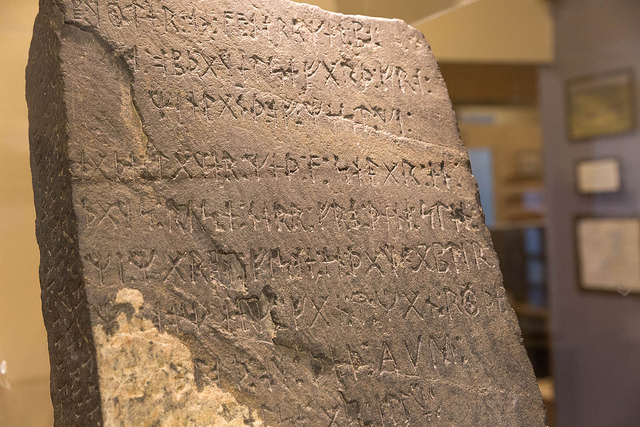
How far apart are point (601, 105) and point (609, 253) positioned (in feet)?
2.19

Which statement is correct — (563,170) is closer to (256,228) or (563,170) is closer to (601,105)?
(601,105)

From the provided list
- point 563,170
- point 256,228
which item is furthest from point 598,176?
point 256,228

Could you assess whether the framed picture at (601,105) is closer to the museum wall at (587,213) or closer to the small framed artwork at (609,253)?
the museum wall at (587,213)

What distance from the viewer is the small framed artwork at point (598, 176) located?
126 inches

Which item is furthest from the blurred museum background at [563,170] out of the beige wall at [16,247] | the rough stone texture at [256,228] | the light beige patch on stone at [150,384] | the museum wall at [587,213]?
the light beige patch on stone at [150,384]

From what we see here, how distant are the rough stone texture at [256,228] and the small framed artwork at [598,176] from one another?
143cm

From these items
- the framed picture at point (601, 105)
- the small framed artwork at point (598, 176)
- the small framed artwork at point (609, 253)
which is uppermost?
the framed picture at point (601, 105)

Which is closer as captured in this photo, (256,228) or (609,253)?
(256,228)

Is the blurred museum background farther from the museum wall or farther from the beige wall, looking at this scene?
the beige wall

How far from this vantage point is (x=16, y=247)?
2330 mm

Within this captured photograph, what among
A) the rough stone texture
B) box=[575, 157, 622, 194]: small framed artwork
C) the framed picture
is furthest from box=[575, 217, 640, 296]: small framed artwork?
the rough stone texture

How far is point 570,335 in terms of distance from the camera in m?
3.36

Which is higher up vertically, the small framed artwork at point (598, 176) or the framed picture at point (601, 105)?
the framed picture at point (601, 105)

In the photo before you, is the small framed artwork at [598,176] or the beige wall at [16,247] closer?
the beige wall at [16,247]
